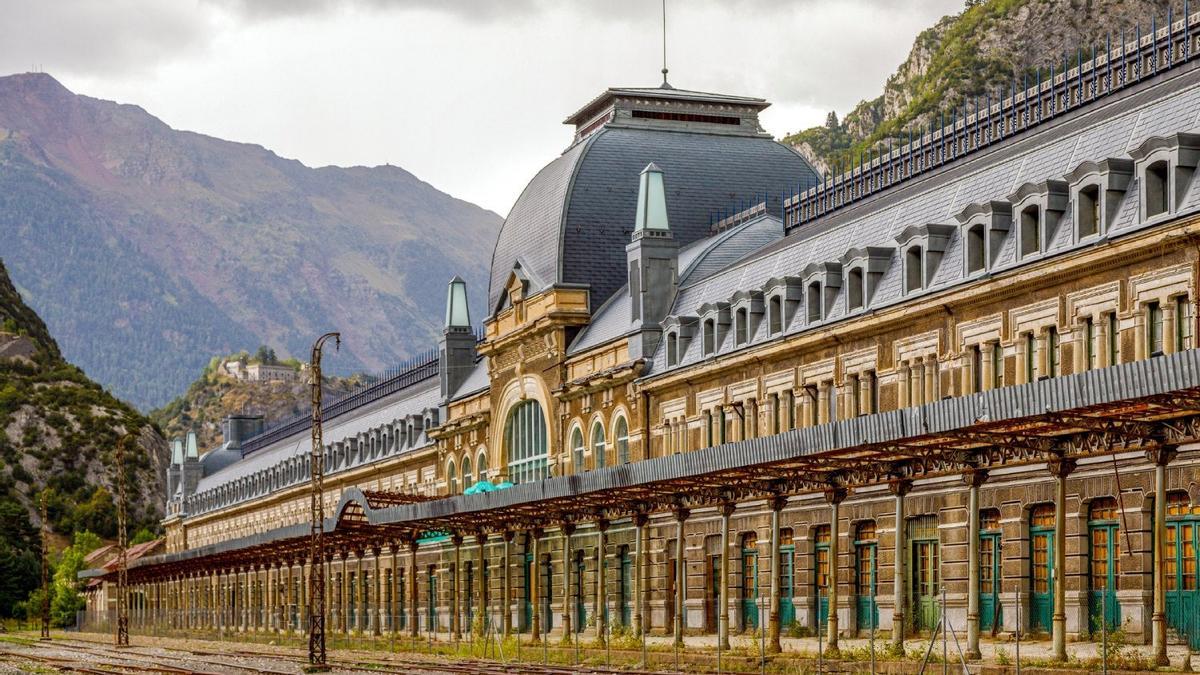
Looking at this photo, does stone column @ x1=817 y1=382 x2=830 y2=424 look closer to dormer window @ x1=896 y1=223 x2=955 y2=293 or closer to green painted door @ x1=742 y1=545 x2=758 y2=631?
dormer window @ x1=896 y1=223 x2=955 y2=293

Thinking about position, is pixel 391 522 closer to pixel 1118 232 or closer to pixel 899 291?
pixel 899 291

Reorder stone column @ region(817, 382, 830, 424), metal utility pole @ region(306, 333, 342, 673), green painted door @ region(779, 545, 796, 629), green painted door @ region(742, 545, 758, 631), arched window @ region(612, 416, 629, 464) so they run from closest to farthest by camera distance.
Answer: metal utility pole @ region(306, 333, 342, 673) → stone column @ region(817, 382, 830, 424) → green painted door @ region(779, 545, 796, 629) → green painted door @ region(742, 545, 758, 631) → arched window @ region(612, 416, 629, 464)

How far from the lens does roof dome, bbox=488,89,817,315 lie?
253 feet

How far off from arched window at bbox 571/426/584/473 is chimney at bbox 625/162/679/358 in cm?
600

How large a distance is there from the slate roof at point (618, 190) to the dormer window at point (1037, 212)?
31.7 m

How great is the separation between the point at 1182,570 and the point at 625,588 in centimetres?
3159

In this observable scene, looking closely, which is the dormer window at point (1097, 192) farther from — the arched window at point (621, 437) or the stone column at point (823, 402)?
the arched window at point (621, 437)

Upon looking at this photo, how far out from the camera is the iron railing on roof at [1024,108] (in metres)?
47.0

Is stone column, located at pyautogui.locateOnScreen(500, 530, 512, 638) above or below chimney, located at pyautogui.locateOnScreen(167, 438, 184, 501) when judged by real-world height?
below

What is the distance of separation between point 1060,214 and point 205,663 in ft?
112

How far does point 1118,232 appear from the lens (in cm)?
4156

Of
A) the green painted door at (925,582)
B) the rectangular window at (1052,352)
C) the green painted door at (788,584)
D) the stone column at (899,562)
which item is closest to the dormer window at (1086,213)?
the rectangular window at (1052,352)

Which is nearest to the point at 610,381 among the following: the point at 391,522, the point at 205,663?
the point at 391,522

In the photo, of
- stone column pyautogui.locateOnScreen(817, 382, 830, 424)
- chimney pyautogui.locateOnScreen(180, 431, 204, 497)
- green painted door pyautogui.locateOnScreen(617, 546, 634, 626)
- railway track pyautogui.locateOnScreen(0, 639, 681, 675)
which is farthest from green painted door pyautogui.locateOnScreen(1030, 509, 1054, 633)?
chimney pyautogui.locateOnScreen(180, 431, 204, 497)
